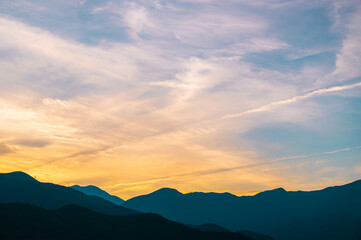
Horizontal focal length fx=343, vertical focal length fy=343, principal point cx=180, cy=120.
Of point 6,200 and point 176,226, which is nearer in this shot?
point 176,226

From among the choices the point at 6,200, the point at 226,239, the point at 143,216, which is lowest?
the point at 226,239

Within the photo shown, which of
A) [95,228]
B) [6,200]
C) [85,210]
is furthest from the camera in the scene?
[6,200]

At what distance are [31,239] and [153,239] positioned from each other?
39366 millimetres

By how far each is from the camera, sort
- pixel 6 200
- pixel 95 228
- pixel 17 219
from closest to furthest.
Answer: pixel 17 219
pixel 95 228
pixel 6 200

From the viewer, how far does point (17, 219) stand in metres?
112

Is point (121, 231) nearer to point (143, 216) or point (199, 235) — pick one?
point (143, 216)

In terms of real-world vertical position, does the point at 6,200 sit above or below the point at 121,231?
above

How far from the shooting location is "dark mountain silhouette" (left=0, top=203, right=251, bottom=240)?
362 ft

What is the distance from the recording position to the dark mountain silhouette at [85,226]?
4345 inches

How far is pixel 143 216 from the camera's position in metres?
133

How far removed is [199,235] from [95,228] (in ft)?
121

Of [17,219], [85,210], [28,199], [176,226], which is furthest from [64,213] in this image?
[28,199]

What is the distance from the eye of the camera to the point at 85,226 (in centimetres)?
12125

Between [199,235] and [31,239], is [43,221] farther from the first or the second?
[199,235]
